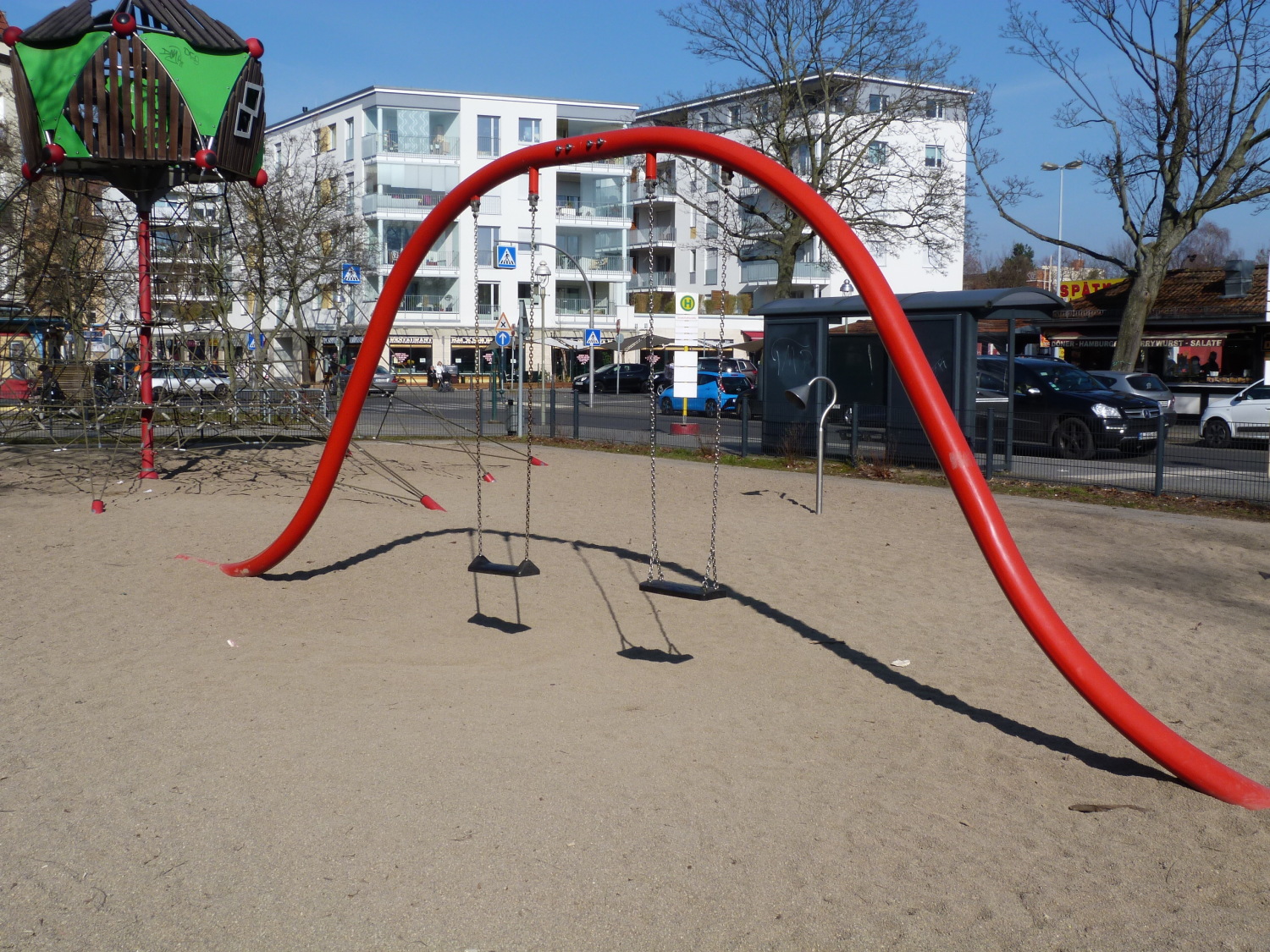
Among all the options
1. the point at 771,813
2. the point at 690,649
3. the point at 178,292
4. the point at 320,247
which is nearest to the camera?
the point at 771,813

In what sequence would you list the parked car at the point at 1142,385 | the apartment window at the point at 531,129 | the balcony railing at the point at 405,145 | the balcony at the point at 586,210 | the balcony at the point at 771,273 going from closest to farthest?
the parked car at the point at 1142,385 → the balcony railing at the point at 405,145 → the balcony at the point at 771,273 → the apartment window at the point at 531,129 → the balcony at the point at 586,210

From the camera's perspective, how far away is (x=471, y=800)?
4.71 meters

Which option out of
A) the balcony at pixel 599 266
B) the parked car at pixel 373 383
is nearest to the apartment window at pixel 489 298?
the balcony at pixel 599 266

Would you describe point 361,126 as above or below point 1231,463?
above

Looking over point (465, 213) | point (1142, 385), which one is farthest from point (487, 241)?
point (1142, 385)

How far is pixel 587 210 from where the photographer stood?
207ft

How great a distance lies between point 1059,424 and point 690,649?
498 inches

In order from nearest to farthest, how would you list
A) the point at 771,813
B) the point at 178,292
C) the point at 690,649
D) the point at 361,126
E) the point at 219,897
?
1. the point at 219,897
2. the point at 771,813
3. the point at 690,649
4. the point at 178,292
5. the point at 361,126

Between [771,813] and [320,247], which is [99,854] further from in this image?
[320,247]

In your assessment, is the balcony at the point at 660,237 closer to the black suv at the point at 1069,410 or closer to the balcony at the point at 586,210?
the balcony at the point at 586,210

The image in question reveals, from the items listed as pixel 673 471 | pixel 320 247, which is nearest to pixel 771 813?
pixel 673 471

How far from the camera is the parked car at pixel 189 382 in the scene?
1642 cm

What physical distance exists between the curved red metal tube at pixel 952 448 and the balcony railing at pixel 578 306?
56.7 metres

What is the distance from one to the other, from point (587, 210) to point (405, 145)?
1040 centimetres
